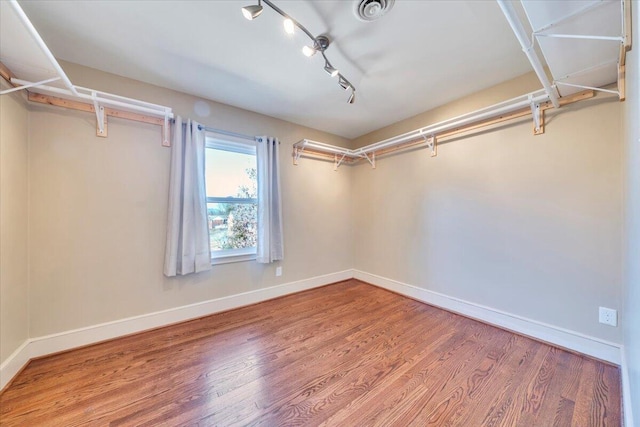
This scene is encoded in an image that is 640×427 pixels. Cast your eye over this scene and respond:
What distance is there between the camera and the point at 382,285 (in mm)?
3623

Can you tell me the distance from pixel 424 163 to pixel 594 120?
1468 millimetres

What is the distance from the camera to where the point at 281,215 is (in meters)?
3.23

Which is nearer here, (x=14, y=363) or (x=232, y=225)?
(x=14, y=363)

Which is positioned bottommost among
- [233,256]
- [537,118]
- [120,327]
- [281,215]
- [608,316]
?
[120,327]

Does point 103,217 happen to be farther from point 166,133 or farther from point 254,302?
point 254,302

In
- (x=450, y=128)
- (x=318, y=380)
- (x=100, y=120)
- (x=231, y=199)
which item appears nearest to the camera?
(x=318, y=380)

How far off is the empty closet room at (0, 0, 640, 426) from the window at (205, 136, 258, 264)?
0.10 feet

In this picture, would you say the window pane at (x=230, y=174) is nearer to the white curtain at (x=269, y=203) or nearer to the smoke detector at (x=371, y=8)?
the white curtain at (x=269, y=203)

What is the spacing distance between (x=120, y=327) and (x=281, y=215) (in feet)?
6.60

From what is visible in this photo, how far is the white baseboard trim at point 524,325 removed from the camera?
1.84 meters

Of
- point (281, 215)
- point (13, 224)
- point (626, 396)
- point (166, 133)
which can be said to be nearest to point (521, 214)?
point (626, 396)

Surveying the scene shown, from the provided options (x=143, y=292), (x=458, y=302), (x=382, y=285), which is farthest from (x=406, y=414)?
(x=143, y=292)

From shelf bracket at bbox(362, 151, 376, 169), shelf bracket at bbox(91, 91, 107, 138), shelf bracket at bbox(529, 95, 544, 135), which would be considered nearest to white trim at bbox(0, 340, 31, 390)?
shelf bracket at bbox(91, 91, 107, 138)

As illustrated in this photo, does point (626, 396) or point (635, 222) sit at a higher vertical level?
point (635, 222)
